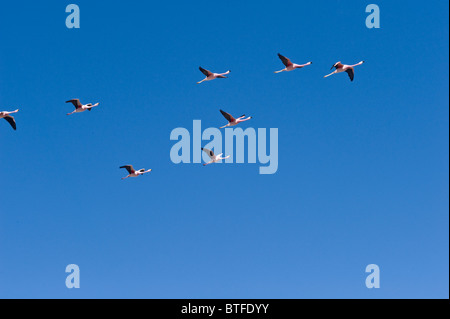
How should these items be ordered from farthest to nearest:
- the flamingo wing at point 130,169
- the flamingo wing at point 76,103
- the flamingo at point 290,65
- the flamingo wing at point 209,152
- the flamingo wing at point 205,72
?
the flamingo wing at point 130,169 < the flamingo wing at point 209,152 < the flamingo wing at point 76,103 < the flamingo at point 290,65 < the flamingo wing at point 205,72

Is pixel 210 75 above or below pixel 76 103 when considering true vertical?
above

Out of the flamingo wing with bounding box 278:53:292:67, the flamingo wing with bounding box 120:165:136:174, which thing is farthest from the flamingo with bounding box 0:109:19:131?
the flamingo wing with bounding box 278:53:292:67

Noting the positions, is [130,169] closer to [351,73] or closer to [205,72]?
[205,72]

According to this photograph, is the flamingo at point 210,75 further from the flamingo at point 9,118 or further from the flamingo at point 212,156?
the flamingo at point 9,118

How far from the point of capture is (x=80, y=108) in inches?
1491

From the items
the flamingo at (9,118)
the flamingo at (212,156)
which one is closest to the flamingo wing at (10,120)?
the flamingo at (9,118)

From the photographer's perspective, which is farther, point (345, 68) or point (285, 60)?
point (345, 68)

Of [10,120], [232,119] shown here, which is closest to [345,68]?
[232,119]

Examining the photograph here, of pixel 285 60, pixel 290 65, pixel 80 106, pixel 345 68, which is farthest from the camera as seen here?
pixel 80 106
